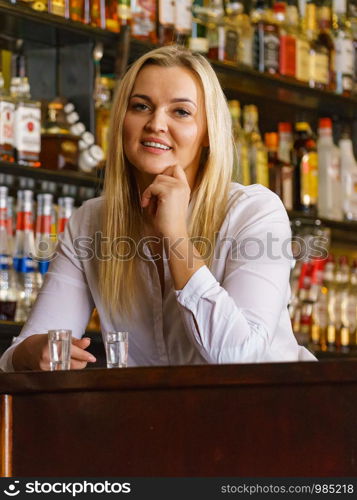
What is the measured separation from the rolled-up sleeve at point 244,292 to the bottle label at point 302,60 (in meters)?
1.58

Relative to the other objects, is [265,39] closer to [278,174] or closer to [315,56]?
[315,56]

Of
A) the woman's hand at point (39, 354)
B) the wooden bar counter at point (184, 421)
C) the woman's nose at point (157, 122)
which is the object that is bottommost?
the wooden bar counter at point (184, 421)

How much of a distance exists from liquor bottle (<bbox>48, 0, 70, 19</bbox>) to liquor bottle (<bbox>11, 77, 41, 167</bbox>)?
186 millimetres

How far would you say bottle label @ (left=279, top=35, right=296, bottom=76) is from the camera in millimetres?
3174

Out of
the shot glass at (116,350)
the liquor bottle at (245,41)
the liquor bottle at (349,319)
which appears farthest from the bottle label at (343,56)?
the shot glass at (116,350)

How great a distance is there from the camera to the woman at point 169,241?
1.56 meters

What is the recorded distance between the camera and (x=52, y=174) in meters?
2.60

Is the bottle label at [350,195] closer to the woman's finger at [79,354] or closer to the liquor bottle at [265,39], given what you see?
the liquor bottle at [265,39]

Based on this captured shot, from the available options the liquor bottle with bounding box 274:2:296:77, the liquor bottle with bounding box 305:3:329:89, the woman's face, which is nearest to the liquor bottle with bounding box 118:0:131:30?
the liquor bottle with bounding box 274:2:296:77

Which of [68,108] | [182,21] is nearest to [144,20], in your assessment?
[182,21]

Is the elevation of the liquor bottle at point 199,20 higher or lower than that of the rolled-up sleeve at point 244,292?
higher

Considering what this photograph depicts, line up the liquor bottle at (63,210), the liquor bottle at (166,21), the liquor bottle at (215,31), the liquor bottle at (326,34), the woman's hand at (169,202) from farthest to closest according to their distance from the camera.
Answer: the liquor bottle at (326,34) < the liquor bottle at (215,31) < the liquor bottle at (166,21) < the liquor bottle at (63,210) < the woman's hand at (169,202)

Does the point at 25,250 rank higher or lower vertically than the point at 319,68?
lower

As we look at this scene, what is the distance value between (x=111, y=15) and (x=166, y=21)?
178 mm
